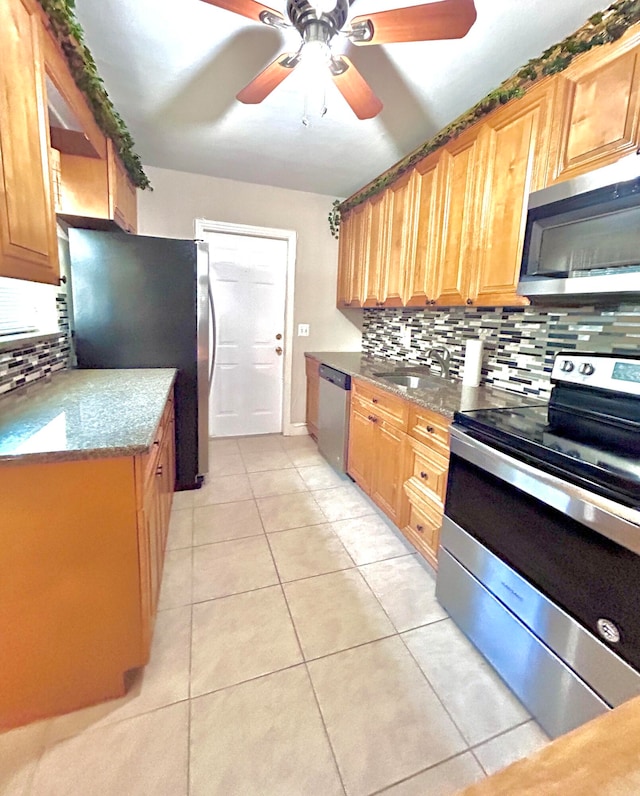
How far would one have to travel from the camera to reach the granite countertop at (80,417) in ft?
3.53

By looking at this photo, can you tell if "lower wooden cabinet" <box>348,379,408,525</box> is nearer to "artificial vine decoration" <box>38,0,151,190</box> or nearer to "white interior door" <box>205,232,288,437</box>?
"white interior door" <box>205,232,288,437</box>

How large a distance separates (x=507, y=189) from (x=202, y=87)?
1639 millimetres

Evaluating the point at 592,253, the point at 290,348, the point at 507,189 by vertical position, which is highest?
the point at 507,189

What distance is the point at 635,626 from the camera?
94cm

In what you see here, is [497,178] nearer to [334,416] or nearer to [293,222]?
[334,416]

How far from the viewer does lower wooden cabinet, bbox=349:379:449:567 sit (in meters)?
1.80

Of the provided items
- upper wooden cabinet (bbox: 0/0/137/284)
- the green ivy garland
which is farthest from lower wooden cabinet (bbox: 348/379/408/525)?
upper wooden cabinet (bbox: 0/0/137/284)

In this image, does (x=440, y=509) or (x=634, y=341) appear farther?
(x=440, y=509)

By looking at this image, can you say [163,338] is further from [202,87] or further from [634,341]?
[634,341]

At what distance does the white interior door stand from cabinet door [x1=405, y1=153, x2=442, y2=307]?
153 cm

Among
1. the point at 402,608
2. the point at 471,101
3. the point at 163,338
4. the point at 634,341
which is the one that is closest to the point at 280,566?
the point at 402,608

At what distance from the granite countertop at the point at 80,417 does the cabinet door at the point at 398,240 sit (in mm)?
1674

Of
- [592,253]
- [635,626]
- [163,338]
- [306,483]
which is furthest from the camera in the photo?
[306,483]

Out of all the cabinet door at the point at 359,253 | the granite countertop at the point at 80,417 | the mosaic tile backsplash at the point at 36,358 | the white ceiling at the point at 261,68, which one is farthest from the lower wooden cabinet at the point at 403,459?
the mosaic tile backsplash at the point at 36,358
